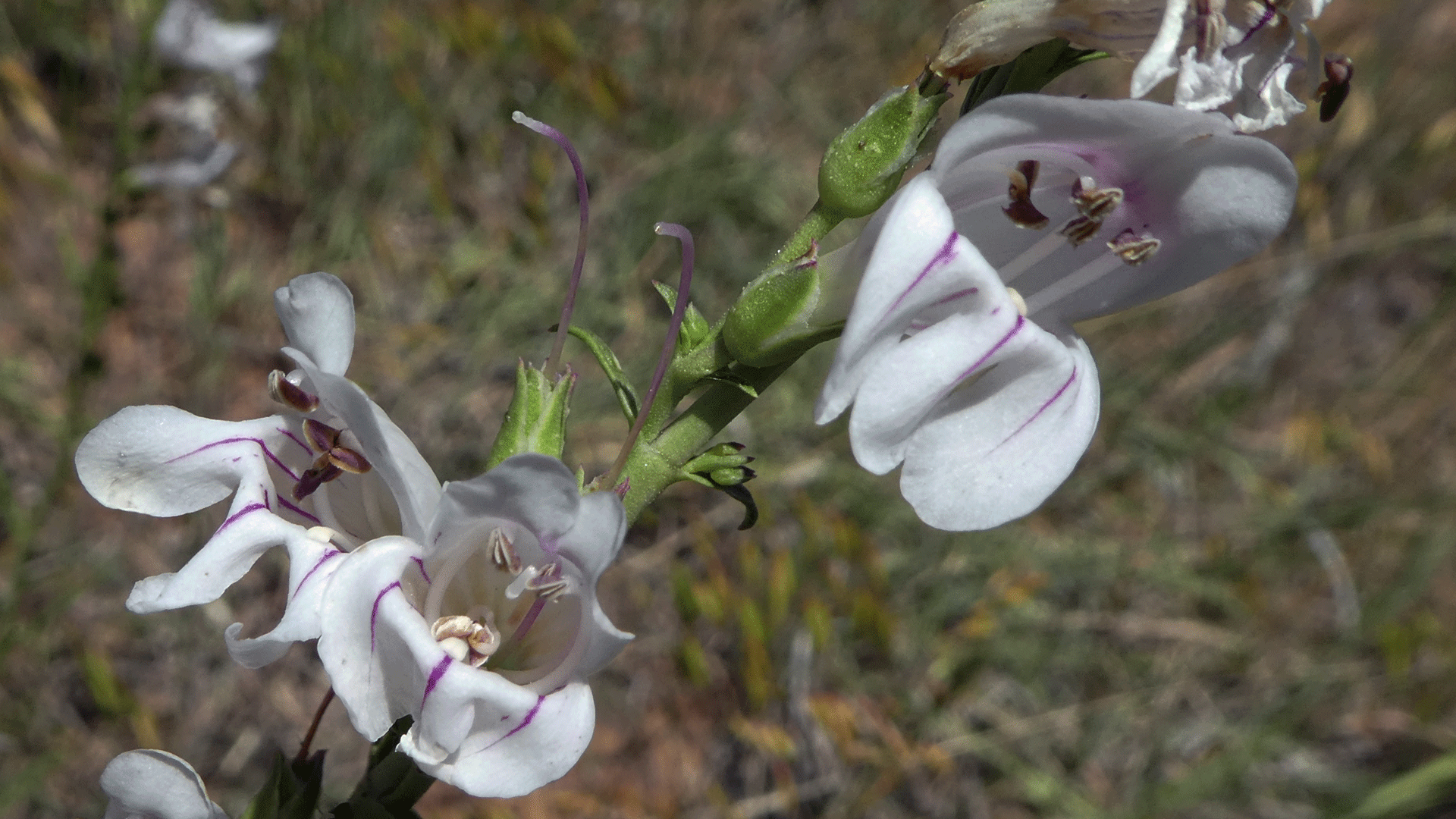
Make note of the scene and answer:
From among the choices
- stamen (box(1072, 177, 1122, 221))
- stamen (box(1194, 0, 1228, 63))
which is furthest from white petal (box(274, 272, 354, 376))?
stamen (box(1194, 0, 1228, 63))

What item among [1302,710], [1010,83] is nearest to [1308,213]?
[1302,710]

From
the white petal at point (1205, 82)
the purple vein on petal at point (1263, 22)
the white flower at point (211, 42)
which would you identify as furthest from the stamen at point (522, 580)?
the white flower at point (211, 42)

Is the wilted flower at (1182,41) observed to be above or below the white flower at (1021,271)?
above

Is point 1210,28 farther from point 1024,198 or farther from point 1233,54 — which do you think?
point 1024,198

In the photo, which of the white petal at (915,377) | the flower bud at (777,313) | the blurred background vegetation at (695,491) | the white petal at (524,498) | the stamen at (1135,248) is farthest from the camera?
the blurred background vegetation at (695,491)

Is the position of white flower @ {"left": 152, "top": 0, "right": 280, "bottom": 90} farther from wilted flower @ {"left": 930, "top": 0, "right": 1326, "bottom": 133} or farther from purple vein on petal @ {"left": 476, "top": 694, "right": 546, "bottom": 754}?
purple vein on petal @ {"left": 476, "top": 694, "right": 546, "bottom": 754}

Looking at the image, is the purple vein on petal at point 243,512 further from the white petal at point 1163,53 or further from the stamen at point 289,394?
the white petal at point 1163,53

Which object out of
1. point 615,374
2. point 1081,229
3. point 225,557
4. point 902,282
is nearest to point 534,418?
point 615,374
